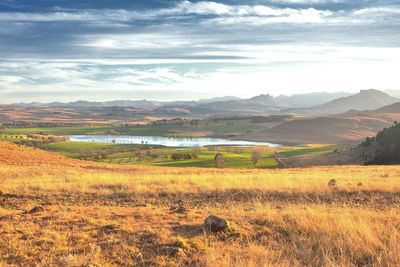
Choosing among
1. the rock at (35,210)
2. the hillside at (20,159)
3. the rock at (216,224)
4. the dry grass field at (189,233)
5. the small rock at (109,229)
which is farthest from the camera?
the hillside at (20,159)

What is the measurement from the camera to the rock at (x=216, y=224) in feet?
31.1

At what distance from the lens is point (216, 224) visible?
9.56 metres

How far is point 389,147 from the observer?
204ft

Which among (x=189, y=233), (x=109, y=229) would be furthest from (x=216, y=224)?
(x=109, y=229)

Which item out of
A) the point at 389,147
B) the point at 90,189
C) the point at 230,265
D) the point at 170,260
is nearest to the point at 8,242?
the point at 170,260

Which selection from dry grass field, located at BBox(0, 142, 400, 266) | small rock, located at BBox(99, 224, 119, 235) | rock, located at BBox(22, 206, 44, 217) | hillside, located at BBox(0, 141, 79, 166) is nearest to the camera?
dry grass field, located at BBox(0, 142, 400, 266)

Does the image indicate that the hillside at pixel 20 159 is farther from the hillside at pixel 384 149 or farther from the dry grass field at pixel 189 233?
the hillside at pixel 384 149

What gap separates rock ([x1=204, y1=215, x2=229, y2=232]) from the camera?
947 cm

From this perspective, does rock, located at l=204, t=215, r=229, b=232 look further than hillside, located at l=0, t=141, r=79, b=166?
Answer: No

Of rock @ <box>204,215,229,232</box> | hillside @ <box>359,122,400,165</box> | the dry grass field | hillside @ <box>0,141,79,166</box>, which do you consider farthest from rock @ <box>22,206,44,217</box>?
hillside @ <box>359,122,400,165</box>

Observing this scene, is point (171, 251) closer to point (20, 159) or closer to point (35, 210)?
point (35, 210)

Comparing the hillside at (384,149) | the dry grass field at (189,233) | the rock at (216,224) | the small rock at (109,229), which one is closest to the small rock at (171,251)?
the dry grass field at (189,233)

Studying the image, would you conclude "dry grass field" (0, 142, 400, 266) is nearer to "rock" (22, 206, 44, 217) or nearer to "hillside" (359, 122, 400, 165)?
"rock" (22, 206, 44, 217)

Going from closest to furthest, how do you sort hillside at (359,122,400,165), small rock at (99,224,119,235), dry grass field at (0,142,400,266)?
dry grass field at (0,142,400,266) < small rock at (99,224,119,235) < hillside at (359,122,400,165)
